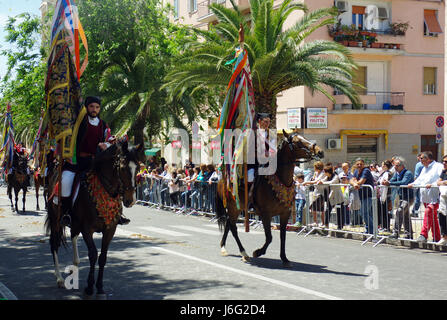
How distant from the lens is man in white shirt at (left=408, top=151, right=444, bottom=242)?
12.2 metres

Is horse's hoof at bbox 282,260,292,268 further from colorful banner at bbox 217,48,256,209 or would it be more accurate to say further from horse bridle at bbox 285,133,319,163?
colorful banner at bbox 217,48,256,209

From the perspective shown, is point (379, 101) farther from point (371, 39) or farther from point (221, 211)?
point (221, 211)

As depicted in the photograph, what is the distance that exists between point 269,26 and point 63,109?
596 inches

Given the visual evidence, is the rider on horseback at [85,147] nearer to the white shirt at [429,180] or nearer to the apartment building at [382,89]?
the white shirt at [429,180]

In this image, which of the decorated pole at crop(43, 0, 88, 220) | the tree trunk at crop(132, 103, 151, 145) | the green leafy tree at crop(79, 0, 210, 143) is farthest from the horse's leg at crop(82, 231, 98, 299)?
the tree trunk at crop(132, 103, 151, 145)

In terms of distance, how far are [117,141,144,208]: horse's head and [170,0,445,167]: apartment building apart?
24935 mm

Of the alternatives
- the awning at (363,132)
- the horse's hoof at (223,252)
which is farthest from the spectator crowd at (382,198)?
the awning at (363,132)

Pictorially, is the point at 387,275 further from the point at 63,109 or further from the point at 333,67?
the point at 333,67

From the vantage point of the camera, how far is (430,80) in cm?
3616

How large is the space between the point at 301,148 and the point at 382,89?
26.3 metres

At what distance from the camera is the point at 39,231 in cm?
1511

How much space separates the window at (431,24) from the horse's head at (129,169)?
31.9 metres
